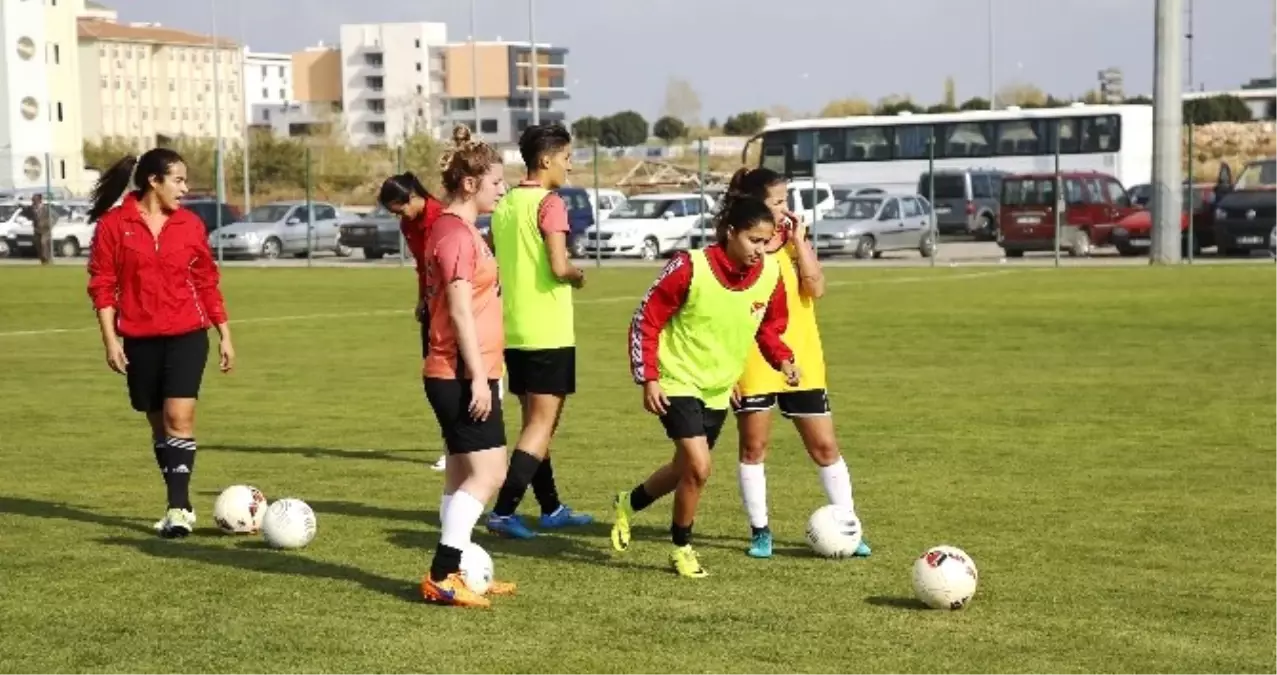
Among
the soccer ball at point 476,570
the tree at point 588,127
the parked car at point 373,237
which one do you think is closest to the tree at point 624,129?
the tree at point 588,127

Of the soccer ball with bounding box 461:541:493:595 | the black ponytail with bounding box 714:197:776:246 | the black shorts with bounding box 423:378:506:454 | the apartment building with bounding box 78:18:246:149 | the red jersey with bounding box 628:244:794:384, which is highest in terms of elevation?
the apartment building with bounding box 78:18:246:149

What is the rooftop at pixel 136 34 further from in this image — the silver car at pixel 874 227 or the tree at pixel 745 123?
the silver car at pixel 874 227

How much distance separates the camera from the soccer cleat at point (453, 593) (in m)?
7.83

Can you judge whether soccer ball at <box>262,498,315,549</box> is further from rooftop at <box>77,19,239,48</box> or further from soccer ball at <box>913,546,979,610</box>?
rooftop at <box>77,19,239,48</box>

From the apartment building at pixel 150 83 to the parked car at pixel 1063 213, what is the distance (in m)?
93.7

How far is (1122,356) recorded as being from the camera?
1953 cm

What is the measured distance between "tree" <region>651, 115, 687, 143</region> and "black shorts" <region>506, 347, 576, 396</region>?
132 metres

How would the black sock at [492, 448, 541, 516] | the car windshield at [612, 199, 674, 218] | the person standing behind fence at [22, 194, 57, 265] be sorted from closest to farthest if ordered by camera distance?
the black sock at [492, 448, 541, 516] → the car windshield at [612, 199, 674, 218] → the person standing behind fence at [22, 194, 57, 265]

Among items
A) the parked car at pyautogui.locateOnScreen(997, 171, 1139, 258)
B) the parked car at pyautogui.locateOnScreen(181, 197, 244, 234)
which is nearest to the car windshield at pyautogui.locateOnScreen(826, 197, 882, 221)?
the parked car at pyautogui.locateOnScreen(997, 171, 1139, 258)

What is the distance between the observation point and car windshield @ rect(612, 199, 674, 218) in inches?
→ 1850

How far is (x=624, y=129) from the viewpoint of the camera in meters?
149

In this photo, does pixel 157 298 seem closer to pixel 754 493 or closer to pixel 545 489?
pixel 545 489

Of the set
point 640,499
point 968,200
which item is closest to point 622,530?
point 640,499

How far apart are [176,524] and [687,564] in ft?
8.96
